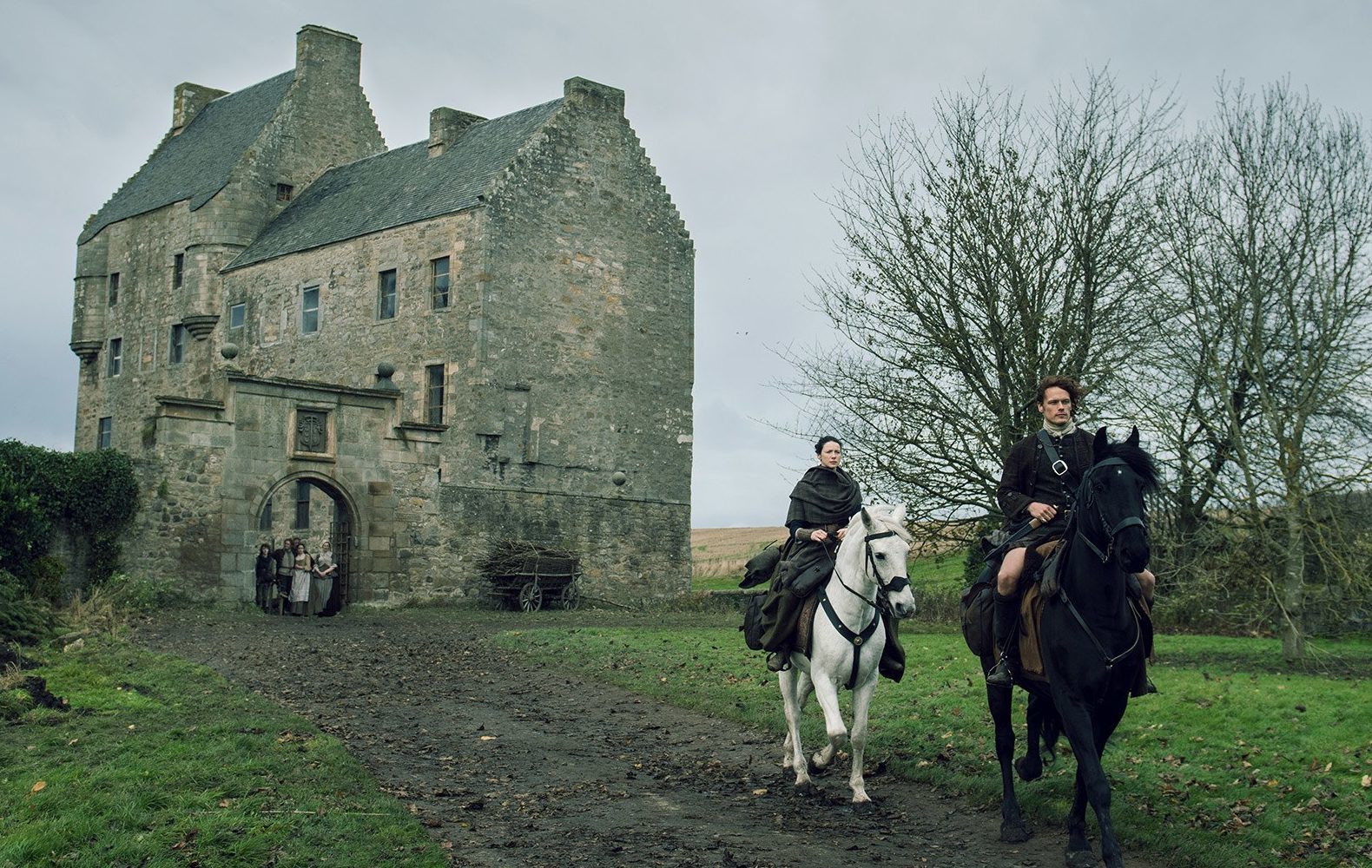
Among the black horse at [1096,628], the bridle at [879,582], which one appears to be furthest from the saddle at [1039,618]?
the bridle at [879,582]

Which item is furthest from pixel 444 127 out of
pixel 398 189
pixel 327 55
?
pixel 327 55

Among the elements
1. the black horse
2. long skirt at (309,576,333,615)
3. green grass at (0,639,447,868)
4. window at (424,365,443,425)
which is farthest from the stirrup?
window at (424,365,443,425)

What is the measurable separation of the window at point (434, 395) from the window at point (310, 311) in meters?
5.09

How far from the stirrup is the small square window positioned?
4680 centimetres

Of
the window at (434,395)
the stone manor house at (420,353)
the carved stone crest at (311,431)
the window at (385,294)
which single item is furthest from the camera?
the window at (385,294)

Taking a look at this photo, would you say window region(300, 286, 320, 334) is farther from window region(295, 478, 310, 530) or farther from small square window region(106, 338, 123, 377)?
small square window region(106, 338, 123, 377)

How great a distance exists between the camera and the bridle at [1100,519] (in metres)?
8.40

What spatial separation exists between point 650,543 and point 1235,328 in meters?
20.2

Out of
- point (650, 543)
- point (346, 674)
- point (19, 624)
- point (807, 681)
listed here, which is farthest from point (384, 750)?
point (650, 543)

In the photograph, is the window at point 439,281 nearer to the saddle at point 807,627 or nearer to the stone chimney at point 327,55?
the stone chimney at point 327,55

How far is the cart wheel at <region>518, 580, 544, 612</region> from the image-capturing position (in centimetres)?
3609

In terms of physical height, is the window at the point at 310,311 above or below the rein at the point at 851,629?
above

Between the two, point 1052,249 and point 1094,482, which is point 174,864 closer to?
point 1094,482

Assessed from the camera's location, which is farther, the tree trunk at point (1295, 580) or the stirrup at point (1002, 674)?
the tree trunk at point (1295, 580)
